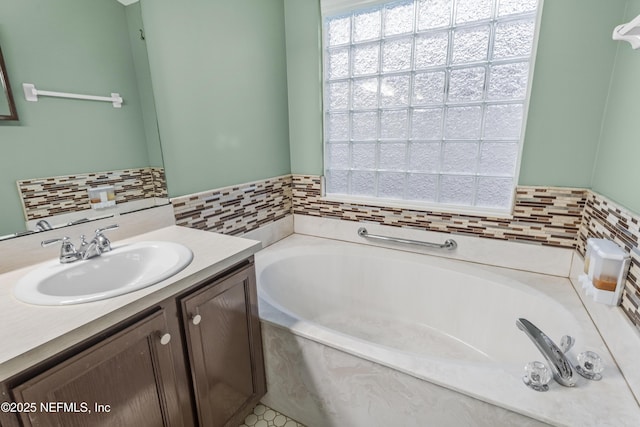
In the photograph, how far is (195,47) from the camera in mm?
1562

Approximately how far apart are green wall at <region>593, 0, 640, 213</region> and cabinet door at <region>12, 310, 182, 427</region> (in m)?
1.67

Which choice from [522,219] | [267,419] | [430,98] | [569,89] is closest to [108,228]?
[267,419]

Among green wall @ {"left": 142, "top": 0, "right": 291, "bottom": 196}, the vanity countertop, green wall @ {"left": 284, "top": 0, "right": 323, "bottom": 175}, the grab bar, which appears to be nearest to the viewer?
the vanity countertop

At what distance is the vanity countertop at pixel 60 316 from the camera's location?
0.64m

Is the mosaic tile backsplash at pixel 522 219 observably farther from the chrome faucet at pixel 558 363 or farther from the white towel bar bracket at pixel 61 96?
the white towel bar bracket at pixel 61 96

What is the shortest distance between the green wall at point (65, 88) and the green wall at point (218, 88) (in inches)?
6.0

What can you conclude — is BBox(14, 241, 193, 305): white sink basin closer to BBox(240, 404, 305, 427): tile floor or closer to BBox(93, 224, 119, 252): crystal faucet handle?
BBox(93, 224, 119, 252): crystal faucet handle

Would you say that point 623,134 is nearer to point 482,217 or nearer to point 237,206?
point 482,217

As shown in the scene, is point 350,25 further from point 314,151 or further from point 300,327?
point 300,327

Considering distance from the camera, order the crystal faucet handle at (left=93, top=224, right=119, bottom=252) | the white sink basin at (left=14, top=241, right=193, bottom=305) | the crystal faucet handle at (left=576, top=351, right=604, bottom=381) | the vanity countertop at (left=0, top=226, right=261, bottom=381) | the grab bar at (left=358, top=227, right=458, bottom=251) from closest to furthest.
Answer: the vanity countertop at (left=0, top=226, right=261, bottom=381), the white sink basin at (left=14, top=241, right=193, bottom=305), the crystal faucet handle at (left=576, top=351, right=604, bottom=381), the crystal faucet handle at (left=93, top=224, right=119, bottom=252), the grab bar at (left=358, top=227, right=458, bottom=251)

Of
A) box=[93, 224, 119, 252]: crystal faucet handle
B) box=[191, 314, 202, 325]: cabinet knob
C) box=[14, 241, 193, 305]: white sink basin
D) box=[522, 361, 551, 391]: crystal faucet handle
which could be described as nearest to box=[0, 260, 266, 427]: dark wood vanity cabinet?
box=[191, 314, 202, 325]: cabinet knob

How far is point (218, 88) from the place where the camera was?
1.72m

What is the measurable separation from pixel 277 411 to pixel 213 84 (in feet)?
5.69

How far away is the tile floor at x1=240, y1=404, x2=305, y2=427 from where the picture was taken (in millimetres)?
1409
